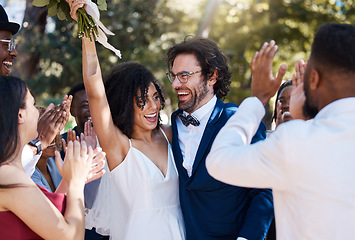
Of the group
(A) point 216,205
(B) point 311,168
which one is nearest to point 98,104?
(A) point 216,205

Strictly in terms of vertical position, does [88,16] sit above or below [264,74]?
above

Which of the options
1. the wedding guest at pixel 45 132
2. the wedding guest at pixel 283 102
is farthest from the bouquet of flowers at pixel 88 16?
the wedding guest at pixel 283 102

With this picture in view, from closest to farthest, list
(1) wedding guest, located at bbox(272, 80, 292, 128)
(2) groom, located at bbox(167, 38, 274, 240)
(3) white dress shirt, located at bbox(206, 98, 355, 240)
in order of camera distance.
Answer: (3) white dress shirt, located at bbox(206, 98, 355, 240), (2) groom, located at bbox(167, 38, 274, 240), (1) wedding guest, located at bbox(272, 80, 292, 128)

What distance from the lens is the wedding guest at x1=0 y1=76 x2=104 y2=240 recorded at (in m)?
2.13

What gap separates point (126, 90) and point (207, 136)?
0.81 meters

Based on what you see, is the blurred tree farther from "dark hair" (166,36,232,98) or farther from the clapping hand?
the clapping hand

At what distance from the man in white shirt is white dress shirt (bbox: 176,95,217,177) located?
115 centimetres

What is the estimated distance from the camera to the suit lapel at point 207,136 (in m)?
3.08

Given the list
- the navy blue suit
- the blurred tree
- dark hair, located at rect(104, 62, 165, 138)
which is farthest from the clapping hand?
the blurred tree

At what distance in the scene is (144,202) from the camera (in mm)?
3166

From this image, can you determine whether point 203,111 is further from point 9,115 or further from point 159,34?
point 159,34

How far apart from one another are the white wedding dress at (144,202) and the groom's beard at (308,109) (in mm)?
1426

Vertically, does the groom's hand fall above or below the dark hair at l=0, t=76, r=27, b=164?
above

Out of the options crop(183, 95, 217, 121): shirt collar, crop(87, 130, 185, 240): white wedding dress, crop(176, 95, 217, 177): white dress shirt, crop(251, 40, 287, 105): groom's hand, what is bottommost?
crop(87, 130, 185, 240): white wedding dress
